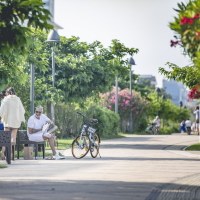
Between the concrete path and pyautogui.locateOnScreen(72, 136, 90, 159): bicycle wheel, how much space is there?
2599 mm

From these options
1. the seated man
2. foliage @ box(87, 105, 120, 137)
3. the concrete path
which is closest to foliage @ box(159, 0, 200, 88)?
the concrete path

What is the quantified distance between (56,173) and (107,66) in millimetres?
21393

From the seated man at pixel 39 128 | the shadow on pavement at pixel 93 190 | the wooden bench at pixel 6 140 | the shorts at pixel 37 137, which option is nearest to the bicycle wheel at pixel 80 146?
the seated man at pixel 39 128

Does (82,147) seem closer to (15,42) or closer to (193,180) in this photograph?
(193,180)

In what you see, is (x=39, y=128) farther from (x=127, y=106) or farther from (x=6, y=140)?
(x=127, y=106)

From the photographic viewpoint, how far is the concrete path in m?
13.9

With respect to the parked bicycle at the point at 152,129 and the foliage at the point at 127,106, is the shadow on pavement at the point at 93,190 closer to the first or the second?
the parked bicycle at the point at 152,129

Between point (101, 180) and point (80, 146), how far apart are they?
9.63 metres

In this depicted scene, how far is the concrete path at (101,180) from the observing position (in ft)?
45.6

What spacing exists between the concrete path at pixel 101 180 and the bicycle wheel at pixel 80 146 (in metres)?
2.60

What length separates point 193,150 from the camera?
33.3m

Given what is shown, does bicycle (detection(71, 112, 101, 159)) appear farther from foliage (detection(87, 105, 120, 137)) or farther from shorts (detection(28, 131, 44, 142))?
foliage (detection(87, 105, 120, 137))

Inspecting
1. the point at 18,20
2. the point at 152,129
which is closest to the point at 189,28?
the point at 18,20

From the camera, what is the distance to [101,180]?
16.9m
